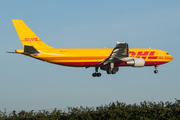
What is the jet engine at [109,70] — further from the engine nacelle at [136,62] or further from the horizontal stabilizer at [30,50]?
the horizontal stabilizer at [30,50]

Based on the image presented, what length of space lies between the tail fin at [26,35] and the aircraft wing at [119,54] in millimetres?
14788

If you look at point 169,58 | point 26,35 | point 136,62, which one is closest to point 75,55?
point 26,35

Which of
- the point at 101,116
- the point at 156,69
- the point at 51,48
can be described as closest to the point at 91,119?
the point at 101,116

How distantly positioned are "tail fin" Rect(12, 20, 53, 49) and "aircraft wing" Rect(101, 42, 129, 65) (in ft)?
48.5

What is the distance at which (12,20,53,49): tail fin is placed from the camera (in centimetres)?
5919

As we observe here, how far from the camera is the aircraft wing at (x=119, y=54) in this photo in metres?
55.4

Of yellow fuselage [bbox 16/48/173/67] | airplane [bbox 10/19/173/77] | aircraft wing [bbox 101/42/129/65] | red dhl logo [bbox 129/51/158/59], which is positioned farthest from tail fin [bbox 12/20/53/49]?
red dhl logo [bbox 129/51/158/59]

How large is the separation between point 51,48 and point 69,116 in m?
26.4

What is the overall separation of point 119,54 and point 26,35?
20400 mm

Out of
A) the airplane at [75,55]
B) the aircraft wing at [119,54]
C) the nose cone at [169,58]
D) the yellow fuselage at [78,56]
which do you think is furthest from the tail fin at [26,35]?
the nose cone at [169,58]

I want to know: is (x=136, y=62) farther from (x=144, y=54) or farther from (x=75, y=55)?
(x=75, y=55)

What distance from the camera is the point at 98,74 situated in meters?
65.9

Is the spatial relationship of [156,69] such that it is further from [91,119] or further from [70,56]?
[91,119]

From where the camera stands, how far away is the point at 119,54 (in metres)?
58.4
